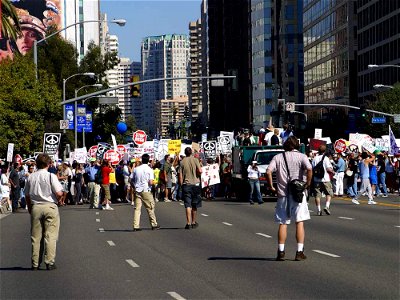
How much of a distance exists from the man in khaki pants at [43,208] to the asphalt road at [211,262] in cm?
38

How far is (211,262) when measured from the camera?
668 inches

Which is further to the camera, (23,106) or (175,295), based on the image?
(23,106)

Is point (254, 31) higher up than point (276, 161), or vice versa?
point (254, 31)

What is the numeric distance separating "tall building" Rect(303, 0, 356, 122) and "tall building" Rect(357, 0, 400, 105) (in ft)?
10.9

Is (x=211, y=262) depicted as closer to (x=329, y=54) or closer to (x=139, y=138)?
(x=139, y=138)

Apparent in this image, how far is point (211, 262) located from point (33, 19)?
126m

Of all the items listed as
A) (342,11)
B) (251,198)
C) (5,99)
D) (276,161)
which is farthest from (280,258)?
(342,11)

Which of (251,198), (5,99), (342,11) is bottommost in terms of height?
(251,198)

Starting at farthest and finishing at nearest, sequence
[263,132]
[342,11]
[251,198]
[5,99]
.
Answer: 1. [342,11]
2. [5,99]
3. [263,132]
4. [251,198]

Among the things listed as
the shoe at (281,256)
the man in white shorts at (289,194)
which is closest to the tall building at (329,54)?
the shoe at (281,256)

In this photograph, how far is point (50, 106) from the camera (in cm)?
6519

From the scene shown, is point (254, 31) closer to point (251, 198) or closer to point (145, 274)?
point (251, 198)

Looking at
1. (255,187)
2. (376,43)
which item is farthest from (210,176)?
(376,43)

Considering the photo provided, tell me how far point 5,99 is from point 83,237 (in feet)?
126
